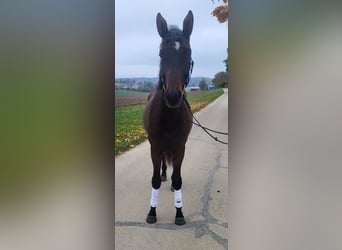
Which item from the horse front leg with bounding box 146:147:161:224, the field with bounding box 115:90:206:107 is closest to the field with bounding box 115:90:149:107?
the field with bounding box 115:90:206:107

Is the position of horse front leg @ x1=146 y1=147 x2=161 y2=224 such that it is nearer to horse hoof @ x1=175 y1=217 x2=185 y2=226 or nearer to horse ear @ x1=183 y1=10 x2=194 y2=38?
horse hoof @ x1=175 y1=217 x2=185 y2=226

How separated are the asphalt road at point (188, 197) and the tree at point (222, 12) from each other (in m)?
0.40

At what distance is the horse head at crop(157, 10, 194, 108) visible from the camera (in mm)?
1650

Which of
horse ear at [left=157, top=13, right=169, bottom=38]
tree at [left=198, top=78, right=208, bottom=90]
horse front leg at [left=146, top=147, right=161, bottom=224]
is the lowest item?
horse front leg at [left=146, top=147, right=161, bottom=224]

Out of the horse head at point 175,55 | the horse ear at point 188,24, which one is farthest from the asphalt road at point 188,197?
the horse ear at point 188,24

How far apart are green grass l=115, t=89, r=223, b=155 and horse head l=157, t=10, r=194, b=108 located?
12cm

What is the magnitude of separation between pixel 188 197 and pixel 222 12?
1025mm

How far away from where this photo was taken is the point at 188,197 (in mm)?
1738

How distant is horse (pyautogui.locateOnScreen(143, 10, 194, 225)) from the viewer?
5.43 feet

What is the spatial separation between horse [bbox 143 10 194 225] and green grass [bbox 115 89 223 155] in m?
0.03

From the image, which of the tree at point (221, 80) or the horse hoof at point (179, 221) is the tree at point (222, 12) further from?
the horse hoof at point (179, 221)

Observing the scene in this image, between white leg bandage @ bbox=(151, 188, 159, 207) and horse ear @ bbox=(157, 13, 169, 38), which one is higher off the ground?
horse ear @ bbox=(157, 13, 169, 38)

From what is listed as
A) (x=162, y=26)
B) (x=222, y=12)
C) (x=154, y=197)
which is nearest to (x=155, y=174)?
(x=154, y=197)

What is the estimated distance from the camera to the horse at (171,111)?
165 cm
